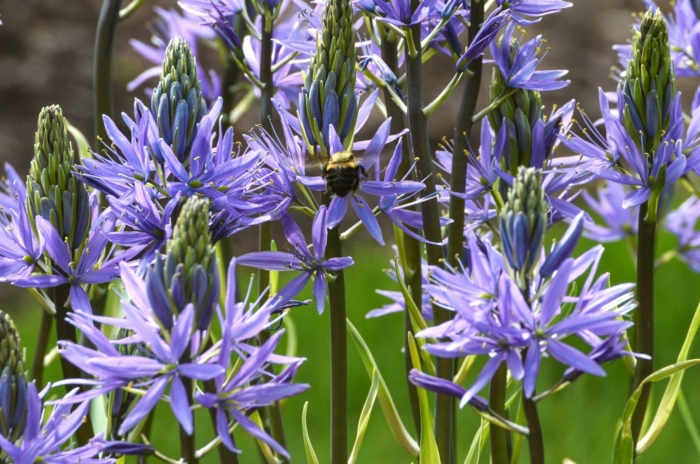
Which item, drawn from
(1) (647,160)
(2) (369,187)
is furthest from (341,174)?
(1) (647,160)

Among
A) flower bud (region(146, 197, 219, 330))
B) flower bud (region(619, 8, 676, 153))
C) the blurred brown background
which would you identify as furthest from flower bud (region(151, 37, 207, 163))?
the blurred brown background

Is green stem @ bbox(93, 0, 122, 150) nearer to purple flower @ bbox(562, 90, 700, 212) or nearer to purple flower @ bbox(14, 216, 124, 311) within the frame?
purple flower @ bbox(14, 216, 124, 311)

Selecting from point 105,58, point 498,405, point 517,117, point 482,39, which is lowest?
point 498,405

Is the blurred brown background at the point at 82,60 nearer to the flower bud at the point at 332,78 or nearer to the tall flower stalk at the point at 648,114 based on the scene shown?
the tall flower stalk at the point at 648,114

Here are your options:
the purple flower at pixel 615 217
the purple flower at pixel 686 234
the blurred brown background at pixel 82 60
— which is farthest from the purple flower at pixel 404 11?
the blurred brown background at pixel 82 60

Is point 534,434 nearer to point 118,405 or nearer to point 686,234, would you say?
point 118,405
